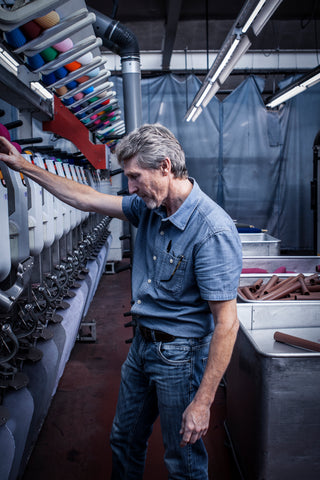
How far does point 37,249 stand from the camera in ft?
6.09

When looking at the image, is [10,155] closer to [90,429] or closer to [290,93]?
[90,429]

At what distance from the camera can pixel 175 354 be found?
1339 millimetres

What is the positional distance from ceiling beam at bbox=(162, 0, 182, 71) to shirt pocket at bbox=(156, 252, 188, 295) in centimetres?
443

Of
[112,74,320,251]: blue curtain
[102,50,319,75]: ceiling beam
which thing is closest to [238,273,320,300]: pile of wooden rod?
[112,74,320,251]: blue curtain

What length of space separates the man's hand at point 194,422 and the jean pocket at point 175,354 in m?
0.14

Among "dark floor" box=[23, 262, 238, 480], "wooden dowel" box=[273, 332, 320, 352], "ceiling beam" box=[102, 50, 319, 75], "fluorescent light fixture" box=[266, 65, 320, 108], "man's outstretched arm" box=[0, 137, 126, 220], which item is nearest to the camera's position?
"man's outstretched arm" box=[0, 137, 126, 220]

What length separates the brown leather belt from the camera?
1.35 metres

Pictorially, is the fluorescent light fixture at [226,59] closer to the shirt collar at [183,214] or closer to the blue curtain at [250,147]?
the shirt collar at [183,214]

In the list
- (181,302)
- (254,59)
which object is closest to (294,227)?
(254,59)

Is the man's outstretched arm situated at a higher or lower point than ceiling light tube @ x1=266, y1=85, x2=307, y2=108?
lower

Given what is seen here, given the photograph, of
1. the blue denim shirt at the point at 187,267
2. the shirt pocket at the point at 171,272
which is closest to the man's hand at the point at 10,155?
the blue denim shirt at the point at 187,267

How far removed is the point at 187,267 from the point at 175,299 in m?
0.11

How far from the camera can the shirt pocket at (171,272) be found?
51.4 inches

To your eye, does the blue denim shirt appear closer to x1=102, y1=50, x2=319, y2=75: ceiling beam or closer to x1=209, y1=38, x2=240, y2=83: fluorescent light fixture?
x1=209, y1=38, x2=240, y2=83: fluorescent light fixture
